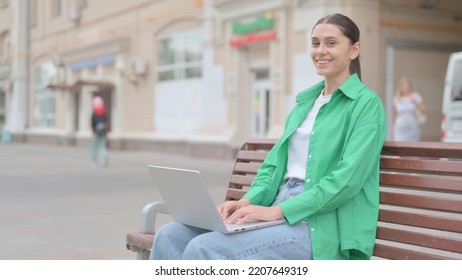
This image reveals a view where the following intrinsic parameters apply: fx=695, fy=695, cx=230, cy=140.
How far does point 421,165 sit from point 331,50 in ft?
2.00

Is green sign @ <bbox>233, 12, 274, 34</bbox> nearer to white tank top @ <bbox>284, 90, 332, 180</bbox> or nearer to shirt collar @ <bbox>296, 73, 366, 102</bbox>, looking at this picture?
white tank top @ <bbox>284, 90, 332, 180</bbox>

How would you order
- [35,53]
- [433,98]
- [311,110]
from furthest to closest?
1. [35,53]
2. [433,98]
3. [311,110]

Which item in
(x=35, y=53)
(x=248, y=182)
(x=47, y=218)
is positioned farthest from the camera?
(x=35, y=53)

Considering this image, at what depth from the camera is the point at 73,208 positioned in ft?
25.8

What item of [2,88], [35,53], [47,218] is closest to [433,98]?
[47,218]

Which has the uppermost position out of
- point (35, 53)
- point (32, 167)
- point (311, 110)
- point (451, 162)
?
point (35, 53)

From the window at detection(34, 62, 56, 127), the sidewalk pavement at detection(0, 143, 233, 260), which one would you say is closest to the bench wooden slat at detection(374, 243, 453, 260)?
the sidewalk pavement at detection(0, 143, 233, 260)

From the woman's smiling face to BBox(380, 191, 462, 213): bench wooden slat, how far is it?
569 mm

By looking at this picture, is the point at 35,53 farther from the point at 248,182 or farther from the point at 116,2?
the point at 248,182

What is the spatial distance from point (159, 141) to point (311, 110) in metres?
18.4

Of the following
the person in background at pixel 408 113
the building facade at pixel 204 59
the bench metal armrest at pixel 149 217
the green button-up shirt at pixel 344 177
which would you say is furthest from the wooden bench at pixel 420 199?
the building facade at pixel 204 59

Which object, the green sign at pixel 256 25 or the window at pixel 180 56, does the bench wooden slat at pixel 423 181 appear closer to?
the green sign at pixel 256 25

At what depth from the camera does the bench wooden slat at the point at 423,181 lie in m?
2.74

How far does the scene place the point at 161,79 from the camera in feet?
71.2
